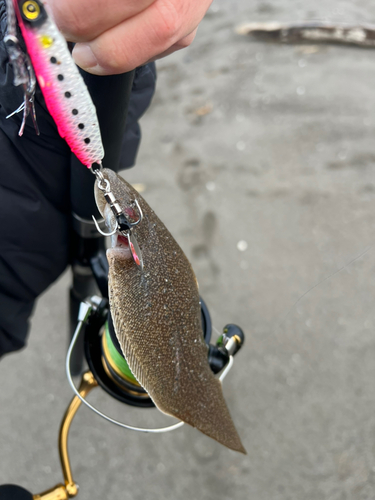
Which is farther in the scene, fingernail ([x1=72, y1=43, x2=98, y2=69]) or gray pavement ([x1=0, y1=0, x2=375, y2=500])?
gray pavement ([x1=0, y1=0, x2=375, y2=500])

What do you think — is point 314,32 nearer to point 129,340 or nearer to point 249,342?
point 249,342

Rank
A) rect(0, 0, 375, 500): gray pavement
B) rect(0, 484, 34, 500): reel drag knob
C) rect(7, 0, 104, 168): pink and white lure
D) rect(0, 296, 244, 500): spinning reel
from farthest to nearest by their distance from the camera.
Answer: rect(0, 0, 375, 500): gray pavement, rect(0, 296, 244, 500): spinning reel, rect(0, 484, 34, 500): reel drag knob, rect(7, 0, 104, 168): pink and white lure

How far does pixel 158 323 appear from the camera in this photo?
0.74 m

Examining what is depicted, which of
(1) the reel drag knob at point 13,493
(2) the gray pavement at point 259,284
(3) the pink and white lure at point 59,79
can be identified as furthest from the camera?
(2) the gray pavement at point 259,284

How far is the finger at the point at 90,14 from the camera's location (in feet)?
1.51

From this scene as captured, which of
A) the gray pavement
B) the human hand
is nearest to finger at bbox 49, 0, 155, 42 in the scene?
the human hand

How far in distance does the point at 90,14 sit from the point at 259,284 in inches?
66.6

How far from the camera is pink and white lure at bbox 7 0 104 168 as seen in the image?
45 cm

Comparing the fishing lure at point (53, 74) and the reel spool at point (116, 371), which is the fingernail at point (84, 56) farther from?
the reel spool at point (116, 371)

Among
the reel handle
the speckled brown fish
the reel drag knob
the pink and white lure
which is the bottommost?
the reel handle

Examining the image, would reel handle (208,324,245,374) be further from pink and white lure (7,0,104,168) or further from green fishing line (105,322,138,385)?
pink and white lure (7,0,104,168)

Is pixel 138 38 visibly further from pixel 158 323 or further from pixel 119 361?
pixel 119 361

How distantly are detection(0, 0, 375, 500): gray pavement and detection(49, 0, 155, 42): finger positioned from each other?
1.09m

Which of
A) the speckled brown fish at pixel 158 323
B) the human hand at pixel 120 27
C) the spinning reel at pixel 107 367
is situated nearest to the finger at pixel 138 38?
the human hand at pixel 120 27
